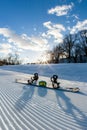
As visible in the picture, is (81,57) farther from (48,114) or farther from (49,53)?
(48,114)

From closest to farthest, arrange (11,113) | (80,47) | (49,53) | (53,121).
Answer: (53,121) → (11,113) → (80,47) → (49,53)

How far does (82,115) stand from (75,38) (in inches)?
2437

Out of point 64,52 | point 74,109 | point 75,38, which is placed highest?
point 75,38

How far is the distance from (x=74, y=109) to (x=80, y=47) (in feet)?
191

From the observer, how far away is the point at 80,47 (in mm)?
66500

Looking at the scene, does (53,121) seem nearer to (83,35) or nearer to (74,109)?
(74,109)

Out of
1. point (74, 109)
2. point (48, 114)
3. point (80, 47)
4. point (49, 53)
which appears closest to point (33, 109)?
point (48, 114)

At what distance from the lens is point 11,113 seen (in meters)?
8.55

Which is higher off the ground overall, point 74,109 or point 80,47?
point 80,47

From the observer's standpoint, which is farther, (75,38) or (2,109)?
(75,38)

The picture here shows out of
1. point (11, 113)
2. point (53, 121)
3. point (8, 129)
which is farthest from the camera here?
point (11, 113)

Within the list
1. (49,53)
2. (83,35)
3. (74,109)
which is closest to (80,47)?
(83,35)

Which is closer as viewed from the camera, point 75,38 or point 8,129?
point 8,129

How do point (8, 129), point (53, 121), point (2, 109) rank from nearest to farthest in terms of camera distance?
point (8, 129), point (53, 121), point (2, 109)
